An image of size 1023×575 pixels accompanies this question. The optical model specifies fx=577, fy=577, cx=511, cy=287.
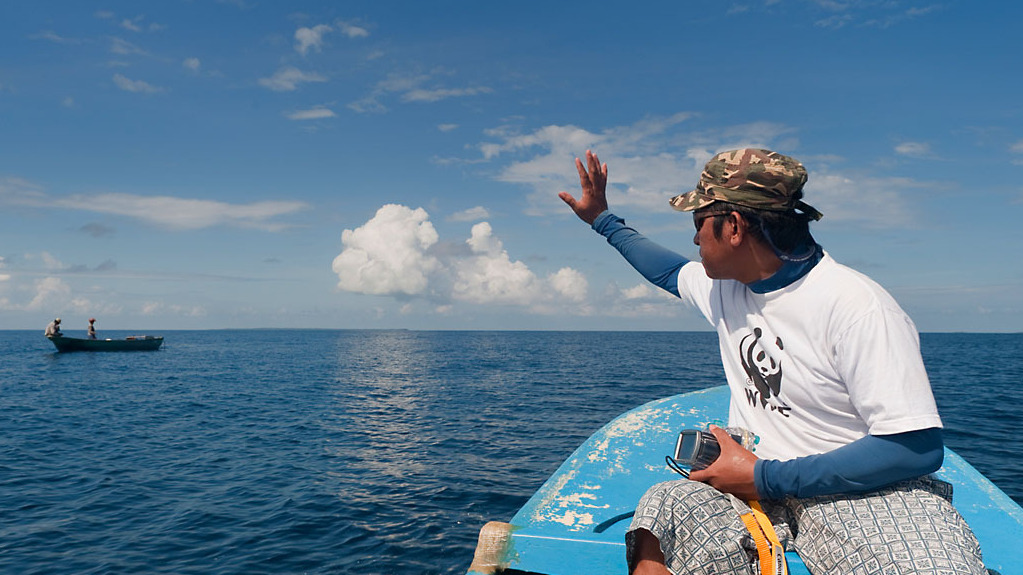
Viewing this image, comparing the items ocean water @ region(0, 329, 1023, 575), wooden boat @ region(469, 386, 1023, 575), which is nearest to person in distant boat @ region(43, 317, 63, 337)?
ocean water @ region(0, 329, 1023, 575)

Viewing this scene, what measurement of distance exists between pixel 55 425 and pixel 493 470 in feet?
56.4

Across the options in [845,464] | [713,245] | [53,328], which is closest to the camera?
[845,464]

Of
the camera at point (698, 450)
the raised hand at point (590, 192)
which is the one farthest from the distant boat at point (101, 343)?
the camera at point (698, 450)

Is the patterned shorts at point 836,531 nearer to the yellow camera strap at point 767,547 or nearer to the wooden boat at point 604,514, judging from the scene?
the yellow camera strap at point 767,547

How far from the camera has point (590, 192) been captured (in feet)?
11.1

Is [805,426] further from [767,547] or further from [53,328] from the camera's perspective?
[53,328]

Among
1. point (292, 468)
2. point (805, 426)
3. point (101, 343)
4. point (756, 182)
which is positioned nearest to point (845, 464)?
point (805, 426)

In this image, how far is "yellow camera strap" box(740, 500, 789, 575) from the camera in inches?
87.4

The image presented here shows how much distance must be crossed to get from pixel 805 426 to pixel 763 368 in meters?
0.28

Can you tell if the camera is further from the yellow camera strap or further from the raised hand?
the raised hand

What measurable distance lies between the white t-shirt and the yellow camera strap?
1.09 ft

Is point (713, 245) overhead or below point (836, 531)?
overhead

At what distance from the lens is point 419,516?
9.27 metres

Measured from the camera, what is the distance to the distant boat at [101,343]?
5300 centimetres
